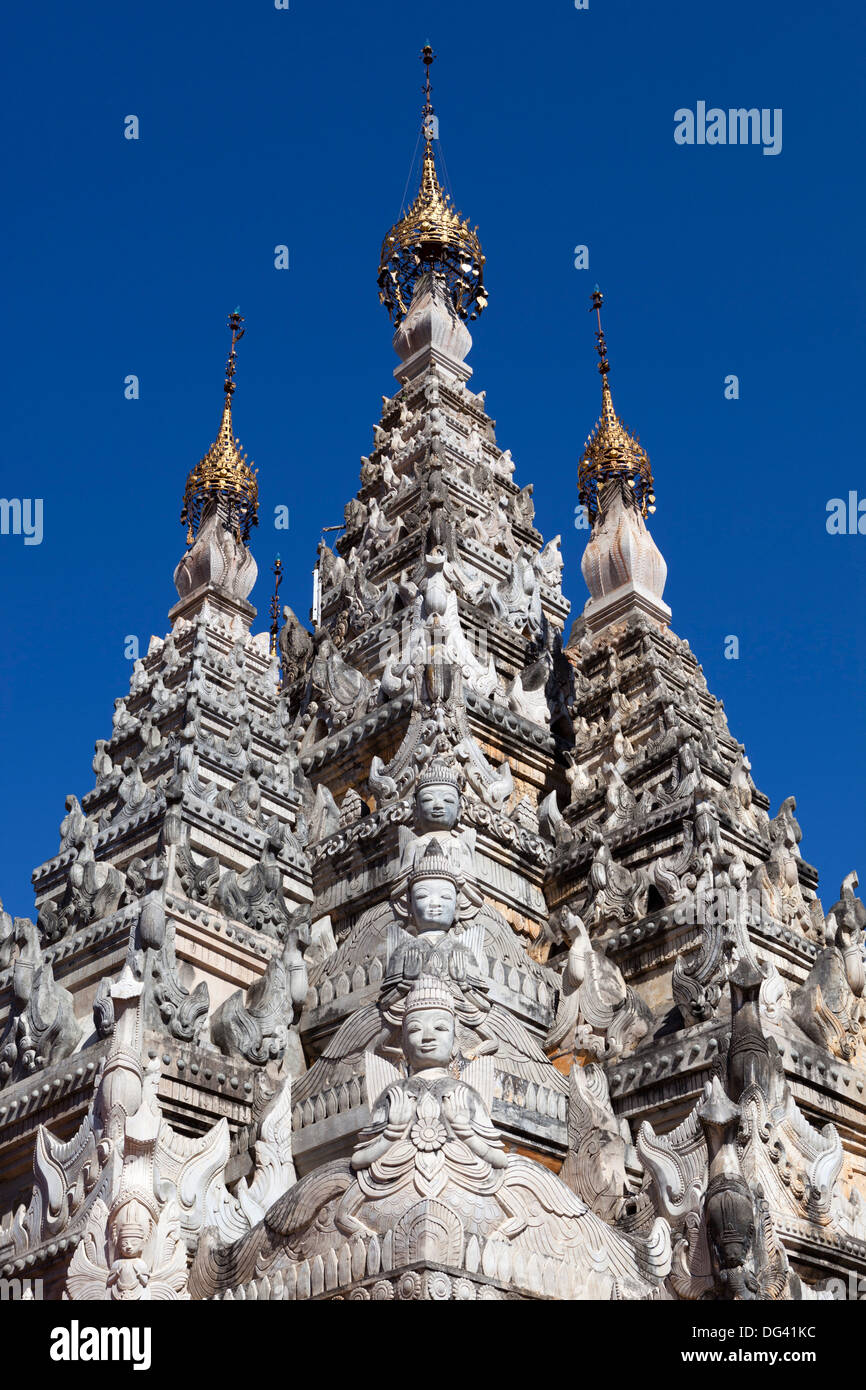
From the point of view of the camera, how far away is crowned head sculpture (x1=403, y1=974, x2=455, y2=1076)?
44.8 ft

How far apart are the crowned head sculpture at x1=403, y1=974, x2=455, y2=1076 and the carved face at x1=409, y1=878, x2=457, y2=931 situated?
1844 millimetres

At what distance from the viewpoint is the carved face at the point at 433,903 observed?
1584cm

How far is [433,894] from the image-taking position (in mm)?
15930

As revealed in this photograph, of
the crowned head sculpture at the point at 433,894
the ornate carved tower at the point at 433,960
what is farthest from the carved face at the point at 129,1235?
the crowned head sculpture at the point at 433,894

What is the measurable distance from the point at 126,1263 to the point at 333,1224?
7.63 ft

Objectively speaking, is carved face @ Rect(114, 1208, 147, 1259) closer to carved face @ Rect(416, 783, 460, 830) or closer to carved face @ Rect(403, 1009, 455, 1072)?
carved face @ Rect(403, 1009, 455, 1072)

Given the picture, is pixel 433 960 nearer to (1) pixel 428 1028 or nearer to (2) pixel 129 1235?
(1) pixel 428 1028

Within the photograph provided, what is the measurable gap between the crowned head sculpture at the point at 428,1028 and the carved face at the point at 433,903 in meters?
1.84

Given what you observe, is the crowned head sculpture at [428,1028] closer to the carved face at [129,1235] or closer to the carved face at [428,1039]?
the carved face at [428,1039]
